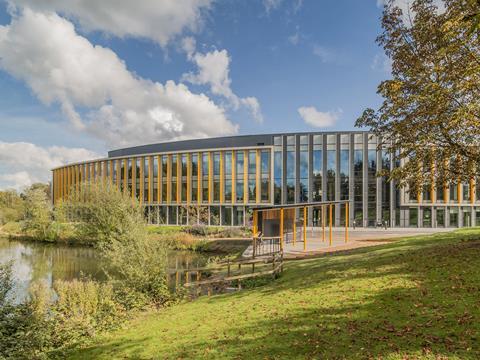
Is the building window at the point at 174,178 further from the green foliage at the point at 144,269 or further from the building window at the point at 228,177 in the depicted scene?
the green foliage at the point at 144,269

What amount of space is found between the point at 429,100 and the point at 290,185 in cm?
3955

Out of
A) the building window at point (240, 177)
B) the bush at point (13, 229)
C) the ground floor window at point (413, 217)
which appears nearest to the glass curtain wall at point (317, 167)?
the building window at point (240, 177)

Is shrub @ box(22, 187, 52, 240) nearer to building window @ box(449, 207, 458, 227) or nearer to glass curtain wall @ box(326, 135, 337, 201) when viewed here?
glass curtain wall @ box(326, 135, 337, 201)

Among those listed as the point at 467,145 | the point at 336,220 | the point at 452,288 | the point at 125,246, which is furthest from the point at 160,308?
the point at 336,220

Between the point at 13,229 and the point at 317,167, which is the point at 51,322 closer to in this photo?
the point at 317,167

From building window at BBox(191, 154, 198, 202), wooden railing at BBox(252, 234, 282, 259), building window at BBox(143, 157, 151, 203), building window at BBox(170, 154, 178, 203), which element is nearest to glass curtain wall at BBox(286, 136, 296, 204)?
building window at BBox(191, 154, 198, 202)

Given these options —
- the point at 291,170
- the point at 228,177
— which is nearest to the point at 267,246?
the point at 291,170

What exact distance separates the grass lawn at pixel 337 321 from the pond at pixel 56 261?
451 inches

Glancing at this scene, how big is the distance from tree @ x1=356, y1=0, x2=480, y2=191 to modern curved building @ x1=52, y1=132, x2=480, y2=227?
3379 centimetres

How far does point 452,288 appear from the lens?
28.9 feet

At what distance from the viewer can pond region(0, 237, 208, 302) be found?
24094 millimetres

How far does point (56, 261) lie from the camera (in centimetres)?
3119

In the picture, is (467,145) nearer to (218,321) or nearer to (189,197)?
(218,321)

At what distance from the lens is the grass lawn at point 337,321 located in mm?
6496
